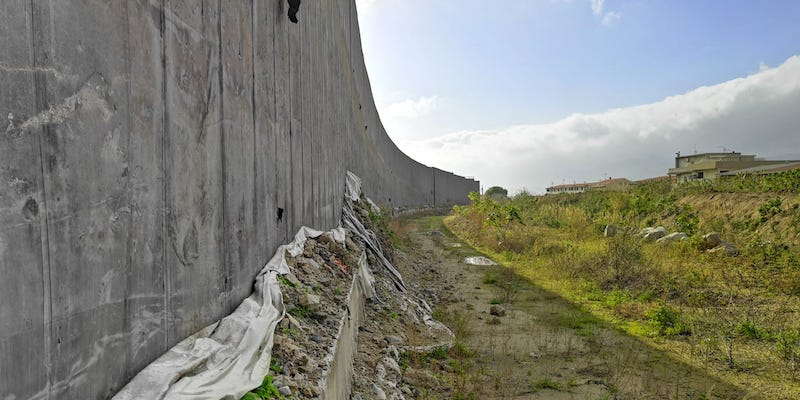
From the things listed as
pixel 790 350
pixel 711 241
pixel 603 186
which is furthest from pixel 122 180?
pixel 603 186

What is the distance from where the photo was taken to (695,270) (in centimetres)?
661

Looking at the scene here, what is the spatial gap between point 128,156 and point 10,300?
52 centimetres

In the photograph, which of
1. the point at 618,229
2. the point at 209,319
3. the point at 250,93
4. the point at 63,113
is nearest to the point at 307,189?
the point at 250,93

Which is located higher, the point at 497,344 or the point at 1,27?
the point at 1,27

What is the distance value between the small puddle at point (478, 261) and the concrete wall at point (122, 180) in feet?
21.9

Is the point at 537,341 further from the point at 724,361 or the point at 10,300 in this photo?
the point at 10,300

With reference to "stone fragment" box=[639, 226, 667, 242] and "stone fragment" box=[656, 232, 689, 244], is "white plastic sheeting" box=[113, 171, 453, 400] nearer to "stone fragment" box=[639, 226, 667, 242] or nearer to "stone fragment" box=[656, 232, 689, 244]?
"stone fragment" box=[656, 232, 689, 244]

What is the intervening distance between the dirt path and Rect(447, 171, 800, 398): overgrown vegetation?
0.35 meters

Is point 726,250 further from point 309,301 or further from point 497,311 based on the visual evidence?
point 309,301

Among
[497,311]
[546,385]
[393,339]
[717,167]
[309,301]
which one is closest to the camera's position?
[309,301]

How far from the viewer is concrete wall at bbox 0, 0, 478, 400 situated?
0.99 meters

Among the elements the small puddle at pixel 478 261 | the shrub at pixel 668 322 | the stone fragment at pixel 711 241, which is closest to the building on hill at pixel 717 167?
the stone fragment at pixel 711 241

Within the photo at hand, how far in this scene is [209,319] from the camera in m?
1.83

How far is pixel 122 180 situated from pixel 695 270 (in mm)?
7563
